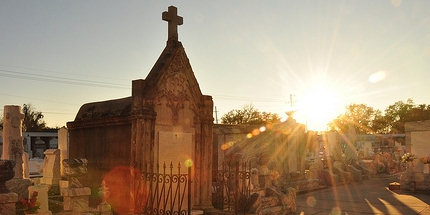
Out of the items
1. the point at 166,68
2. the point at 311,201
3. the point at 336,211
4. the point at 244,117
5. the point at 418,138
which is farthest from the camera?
the point at 244,117

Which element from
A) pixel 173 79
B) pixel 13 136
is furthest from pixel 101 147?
pixel 13 136

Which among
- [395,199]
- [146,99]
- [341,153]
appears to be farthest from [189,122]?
[341,153]

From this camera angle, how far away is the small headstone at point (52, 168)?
1456 centimetres

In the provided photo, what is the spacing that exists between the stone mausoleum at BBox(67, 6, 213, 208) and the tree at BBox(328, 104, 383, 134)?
300 ft

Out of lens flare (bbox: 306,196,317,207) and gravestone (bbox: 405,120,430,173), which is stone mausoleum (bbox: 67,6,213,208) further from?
gravestone (bbox: 405,120,430,173)

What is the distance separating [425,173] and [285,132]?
7.68 metres

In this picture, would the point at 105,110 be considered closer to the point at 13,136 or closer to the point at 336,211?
the point at 13,136

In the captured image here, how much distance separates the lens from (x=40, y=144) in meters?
52.2

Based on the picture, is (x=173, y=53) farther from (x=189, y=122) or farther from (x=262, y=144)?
(x=262, y=144)

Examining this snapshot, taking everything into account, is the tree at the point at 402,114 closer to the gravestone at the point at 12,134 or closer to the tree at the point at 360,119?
the tree at the point at 360,119

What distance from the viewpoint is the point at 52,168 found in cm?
1477

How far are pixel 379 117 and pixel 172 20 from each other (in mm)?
98167

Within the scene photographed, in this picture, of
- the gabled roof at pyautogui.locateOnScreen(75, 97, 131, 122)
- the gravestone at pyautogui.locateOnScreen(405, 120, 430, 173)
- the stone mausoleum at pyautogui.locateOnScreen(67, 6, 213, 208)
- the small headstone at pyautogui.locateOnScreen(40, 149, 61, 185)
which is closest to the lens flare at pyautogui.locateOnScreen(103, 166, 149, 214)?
the stone mausoleum at pyautogui.locateOnScreen(67, 6, 213, 208)

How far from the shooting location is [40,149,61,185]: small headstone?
14563 millimetres
